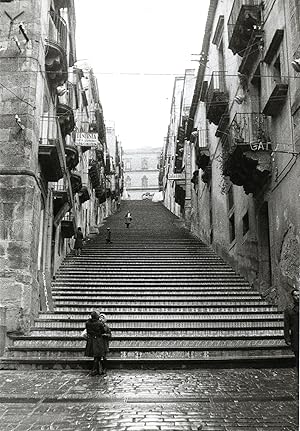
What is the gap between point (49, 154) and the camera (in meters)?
14.0

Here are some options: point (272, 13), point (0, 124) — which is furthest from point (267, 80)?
point (0, 124)

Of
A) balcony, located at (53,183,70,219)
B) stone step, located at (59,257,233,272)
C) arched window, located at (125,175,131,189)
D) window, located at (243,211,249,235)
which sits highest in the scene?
arched window, located at (125,175,131,189)

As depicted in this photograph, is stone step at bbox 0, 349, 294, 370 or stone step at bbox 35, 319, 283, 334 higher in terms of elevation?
stone step at bbox 35, 319, 283, 334

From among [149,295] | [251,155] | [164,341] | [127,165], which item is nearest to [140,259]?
[149,295]

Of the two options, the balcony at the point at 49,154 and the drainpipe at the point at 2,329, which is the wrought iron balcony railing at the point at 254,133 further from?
the drainpipe at the point at 2,329

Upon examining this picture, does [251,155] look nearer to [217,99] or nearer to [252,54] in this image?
[252,54]

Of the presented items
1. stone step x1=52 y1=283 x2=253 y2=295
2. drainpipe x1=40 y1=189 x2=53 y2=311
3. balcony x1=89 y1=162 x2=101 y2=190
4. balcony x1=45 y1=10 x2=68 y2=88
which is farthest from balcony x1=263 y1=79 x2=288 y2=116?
balcony x1=89 y1=162 x2=101 y2=190

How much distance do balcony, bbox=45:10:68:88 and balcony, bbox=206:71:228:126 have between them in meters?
6.27

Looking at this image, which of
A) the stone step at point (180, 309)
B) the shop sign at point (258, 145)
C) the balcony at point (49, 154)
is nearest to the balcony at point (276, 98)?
the shop sign at point (258, 145)

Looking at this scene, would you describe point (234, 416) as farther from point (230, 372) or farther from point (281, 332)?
point (281, 332)

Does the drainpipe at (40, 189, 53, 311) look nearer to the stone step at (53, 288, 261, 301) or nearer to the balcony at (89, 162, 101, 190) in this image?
the stone step at (53, 288, 261, 301)

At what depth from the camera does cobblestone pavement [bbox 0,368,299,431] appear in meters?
6.41

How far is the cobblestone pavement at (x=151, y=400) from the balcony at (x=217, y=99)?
42.0 feet

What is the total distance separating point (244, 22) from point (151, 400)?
11.8 m
